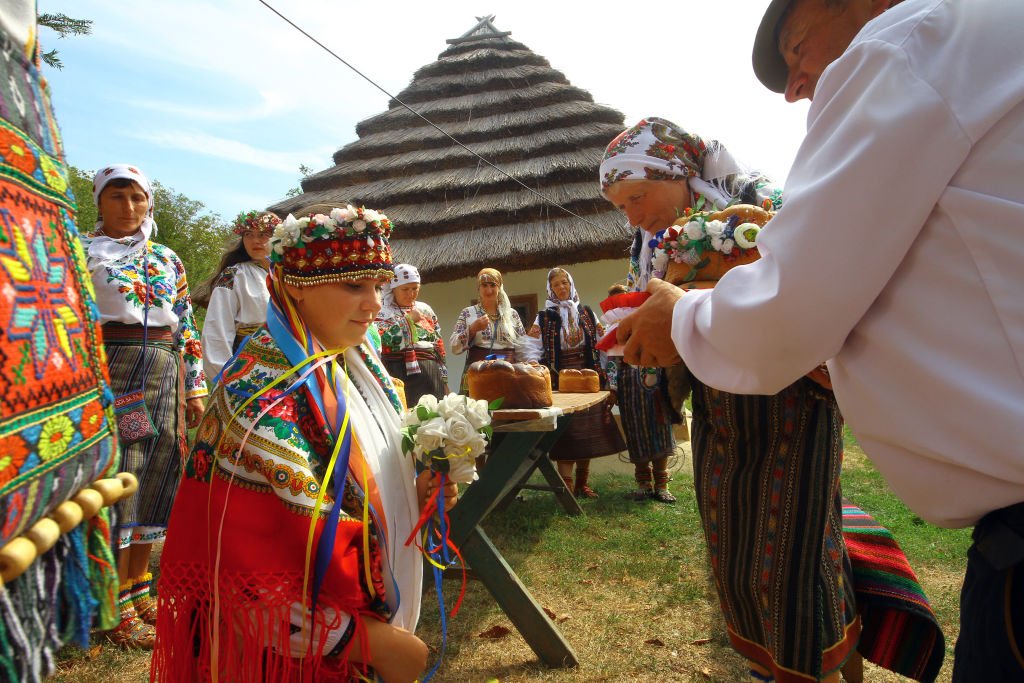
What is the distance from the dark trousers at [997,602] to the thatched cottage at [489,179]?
370 inches

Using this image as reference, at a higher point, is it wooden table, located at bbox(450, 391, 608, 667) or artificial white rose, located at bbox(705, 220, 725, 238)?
artificial white rose, located at bbox(705, 220, 725, 238)

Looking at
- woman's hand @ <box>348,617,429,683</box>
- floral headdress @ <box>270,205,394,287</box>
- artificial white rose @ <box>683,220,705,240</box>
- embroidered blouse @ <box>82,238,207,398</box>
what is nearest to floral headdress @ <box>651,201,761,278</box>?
artificial white rose @ <box>683,220,705,240</box>

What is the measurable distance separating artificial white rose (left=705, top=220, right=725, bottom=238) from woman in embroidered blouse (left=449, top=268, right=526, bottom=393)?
5178mm

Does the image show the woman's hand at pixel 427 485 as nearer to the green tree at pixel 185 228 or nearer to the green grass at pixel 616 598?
the green grass at pixel 616 598

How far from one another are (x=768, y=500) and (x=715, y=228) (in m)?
0.83

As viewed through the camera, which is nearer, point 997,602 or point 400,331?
point 997,602

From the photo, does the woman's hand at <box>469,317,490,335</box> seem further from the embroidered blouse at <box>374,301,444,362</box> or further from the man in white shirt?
the man in white shirt

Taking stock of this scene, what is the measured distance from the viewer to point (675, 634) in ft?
10.7

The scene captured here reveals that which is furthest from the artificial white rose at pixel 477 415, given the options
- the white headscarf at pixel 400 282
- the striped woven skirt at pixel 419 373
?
the white headscarf at pixel 400 282

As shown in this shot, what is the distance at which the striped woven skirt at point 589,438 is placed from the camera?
5840 mm


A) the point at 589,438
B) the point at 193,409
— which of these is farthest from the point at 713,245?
the point at 589,438

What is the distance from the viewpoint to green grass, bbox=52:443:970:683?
293cm

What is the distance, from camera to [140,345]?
3.27 meters

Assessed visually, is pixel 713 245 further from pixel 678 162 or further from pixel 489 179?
pixel 489 179
